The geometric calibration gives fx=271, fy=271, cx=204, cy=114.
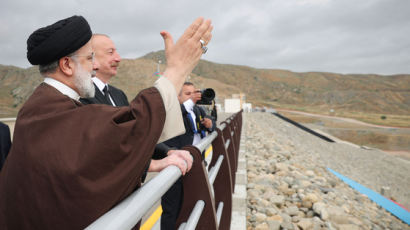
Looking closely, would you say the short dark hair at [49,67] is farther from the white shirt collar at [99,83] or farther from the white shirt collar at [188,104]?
the white shirt collar at [188,104]

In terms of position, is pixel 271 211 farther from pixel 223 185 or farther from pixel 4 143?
pixel 4 143

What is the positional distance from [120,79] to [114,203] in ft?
336

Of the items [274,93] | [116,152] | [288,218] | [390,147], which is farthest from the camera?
[274,93]

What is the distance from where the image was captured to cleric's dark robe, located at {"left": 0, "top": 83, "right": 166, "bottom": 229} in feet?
2.67

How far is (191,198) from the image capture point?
160 centimetres

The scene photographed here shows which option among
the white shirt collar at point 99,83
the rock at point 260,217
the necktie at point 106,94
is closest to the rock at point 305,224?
the rock at point 260,217

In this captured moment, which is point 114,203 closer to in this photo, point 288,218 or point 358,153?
point 288,218

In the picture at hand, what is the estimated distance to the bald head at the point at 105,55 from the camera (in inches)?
90.9

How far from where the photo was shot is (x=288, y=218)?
3975 mm

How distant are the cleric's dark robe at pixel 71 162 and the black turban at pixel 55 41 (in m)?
0.29

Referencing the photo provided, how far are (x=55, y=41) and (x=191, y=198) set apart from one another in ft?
3.52

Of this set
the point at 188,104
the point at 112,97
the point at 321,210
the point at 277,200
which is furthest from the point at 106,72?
the point at 321,210

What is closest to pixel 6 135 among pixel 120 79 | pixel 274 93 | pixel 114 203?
pixel 114 203

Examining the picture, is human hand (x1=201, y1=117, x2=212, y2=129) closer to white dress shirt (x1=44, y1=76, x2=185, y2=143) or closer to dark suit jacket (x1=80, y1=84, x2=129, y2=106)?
dark suit jacket (x1=80, y1=84, x2=129, y2=106)
